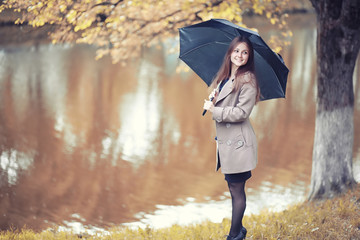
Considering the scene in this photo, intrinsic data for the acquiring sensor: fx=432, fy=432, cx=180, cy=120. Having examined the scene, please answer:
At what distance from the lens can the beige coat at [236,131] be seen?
305 centimetres

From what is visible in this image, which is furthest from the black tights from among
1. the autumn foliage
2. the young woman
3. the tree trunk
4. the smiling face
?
the autumn foliage

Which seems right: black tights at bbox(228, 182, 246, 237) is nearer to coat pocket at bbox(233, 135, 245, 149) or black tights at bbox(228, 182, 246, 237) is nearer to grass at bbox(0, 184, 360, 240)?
coat pocket at bbox(233, 135, 245, 149)

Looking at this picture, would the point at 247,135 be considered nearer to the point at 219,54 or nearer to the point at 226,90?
the point at 226,90

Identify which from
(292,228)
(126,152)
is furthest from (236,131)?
(126,152)

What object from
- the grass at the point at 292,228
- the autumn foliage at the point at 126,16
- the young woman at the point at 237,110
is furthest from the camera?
the autumn foliage at the point at 126,16

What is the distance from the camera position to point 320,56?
520 centimetres

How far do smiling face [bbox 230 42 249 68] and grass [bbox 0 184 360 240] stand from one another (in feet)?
5.28

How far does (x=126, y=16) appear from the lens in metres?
6.28

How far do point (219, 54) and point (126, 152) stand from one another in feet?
26.9

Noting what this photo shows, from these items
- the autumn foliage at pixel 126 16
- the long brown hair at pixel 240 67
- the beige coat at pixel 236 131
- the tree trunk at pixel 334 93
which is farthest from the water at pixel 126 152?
the long brown hair at pixel 240 67

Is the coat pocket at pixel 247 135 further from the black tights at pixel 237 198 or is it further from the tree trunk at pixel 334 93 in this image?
the tree trunk at pixel 334 93

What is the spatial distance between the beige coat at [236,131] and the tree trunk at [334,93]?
93.3 inches

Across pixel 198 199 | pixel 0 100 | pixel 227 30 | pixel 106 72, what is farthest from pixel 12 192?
pixel 106 72

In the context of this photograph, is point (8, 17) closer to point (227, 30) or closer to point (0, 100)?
point (227, 30)
